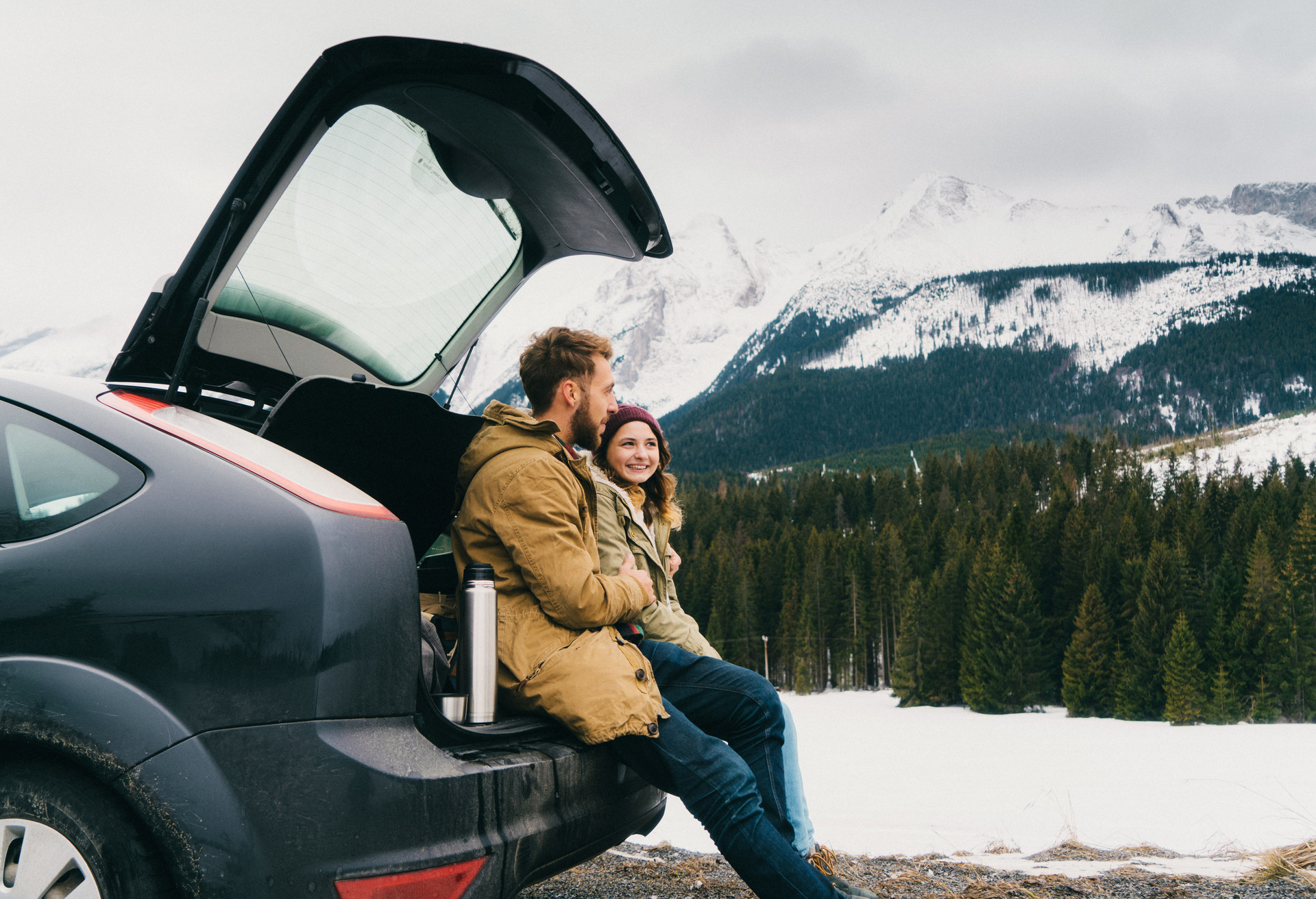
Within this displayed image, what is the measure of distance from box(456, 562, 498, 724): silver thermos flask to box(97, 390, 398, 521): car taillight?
0.41 metres

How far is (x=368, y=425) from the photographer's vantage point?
2969 millimetres

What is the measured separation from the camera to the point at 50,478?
7.20 feet

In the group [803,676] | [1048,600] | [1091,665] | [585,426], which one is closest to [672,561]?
[585,426]

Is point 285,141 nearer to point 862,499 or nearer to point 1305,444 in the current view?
point 862,499

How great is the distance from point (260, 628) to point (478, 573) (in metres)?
0.72

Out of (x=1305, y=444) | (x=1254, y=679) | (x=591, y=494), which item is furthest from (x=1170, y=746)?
(x=1305, y=444)

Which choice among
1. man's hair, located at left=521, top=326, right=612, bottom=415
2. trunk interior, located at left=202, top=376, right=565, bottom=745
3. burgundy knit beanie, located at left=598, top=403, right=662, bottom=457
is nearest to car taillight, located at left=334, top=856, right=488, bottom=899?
trunk interior, located at left=202, top=376, right=565, bottom=745

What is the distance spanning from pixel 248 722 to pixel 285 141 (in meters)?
1.36

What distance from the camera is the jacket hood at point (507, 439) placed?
2.85 metres

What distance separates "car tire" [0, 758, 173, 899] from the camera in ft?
6.62

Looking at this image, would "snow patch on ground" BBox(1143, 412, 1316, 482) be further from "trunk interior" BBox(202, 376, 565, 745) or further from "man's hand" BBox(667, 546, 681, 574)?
"trunk interior" BBox(202, 376, 565, 745)

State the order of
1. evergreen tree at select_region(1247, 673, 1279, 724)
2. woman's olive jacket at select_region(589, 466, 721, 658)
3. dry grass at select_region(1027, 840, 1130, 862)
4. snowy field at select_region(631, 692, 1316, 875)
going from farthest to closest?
1. evergreen tree at select_region(1247, 673, 1279, 724)
2. snowy field at select_region(631, 692, 1316, 875)
3. dry grass at select_region(1027, 840, 1130, 862)
4. woman's olive jacket at select_region(589, 466, 721, 658)

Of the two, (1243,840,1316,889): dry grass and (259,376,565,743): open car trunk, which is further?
(1243,840,1316,889): dry grass

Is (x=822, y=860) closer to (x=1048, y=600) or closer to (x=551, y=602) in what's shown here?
(x=551, y=602)
